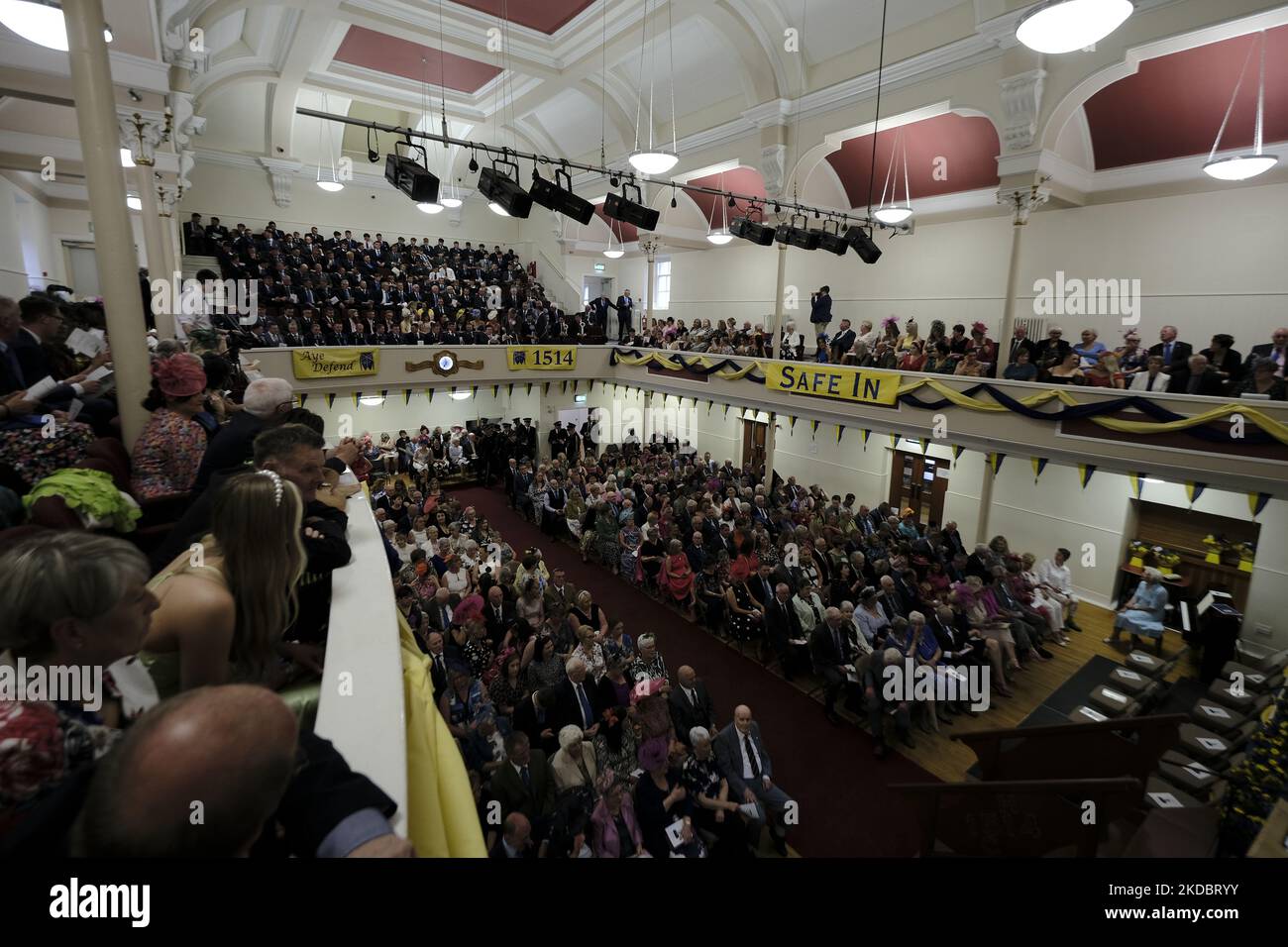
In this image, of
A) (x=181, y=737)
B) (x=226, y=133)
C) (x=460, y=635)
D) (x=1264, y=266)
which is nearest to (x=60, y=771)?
(x=181, y=737)

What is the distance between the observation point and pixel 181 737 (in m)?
0.78

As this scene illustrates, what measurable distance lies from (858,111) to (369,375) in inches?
419

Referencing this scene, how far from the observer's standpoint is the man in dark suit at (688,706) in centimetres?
521

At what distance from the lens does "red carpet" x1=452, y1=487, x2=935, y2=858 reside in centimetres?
487

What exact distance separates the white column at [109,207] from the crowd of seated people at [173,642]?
322 millimetres

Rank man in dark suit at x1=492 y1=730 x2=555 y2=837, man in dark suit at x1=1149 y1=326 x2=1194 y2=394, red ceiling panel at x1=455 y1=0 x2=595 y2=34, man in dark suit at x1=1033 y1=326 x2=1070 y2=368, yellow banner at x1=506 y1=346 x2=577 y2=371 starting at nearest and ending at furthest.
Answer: man in dark suit at x1=492 y1=730 x2=555 y2=837
man in dark suit at x1=1149 y1=326 x2=1194 y2=394
man in dark suit at x1=1033 y1=326 x2=1070 y2=368
red ceiling panel at x1=455 y1=0 x2=595 y2=34
yellow banner at x1=506 y1=346 x2=577 y2=371

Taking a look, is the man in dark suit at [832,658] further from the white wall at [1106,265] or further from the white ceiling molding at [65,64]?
the white ceiling molding at [65,64]

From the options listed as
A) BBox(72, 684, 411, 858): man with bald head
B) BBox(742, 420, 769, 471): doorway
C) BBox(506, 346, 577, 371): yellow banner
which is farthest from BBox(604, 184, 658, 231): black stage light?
BBox(72, 684, 411, 858): man with bald head

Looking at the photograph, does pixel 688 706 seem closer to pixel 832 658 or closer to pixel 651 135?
pixel 832 658

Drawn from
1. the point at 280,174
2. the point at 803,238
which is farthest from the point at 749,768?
the point at 280,174

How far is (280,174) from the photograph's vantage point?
15844mm

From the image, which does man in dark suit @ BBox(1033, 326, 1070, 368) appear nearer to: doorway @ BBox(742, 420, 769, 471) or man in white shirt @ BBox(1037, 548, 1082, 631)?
man in white shirt @ BBox(1037, 548, 1082, 631)

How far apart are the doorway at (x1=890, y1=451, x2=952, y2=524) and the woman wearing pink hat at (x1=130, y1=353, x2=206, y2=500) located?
11733mm
